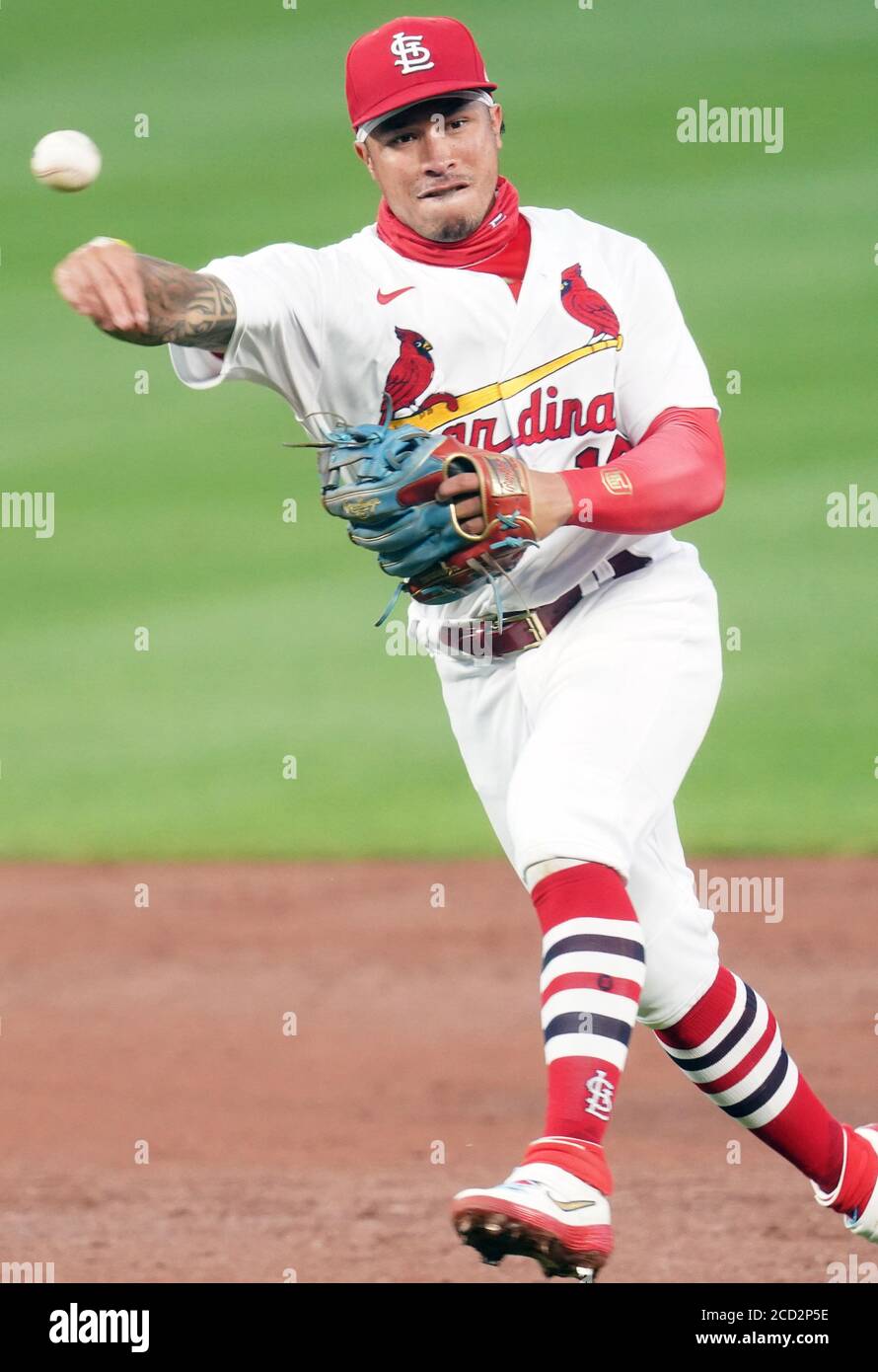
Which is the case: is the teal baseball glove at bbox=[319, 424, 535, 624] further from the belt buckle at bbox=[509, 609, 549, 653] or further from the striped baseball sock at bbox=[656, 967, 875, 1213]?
the striped baseball sock at bbox=[656, 967, 875, 1213]

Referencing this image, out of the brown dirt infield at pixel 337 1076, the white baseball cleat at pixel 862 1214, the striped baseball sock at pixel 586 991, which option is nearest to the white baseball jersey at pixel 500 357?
the striped baseball sock at pixel 586 991

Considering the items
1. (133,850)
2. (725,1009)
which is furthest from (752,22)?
(725,1009)

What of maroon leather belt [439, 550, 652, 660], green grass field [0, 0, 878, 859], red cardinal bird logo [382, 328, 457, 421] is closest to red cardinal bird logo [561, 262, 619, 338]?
red cardinal bird logo [382, 328, 457, 421]

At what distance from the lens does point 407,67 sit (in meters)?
3.06

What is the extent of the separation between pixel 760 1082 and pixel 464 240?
1570mm

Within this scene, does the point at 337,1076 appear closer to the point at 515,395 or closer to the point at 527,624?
the point at 527,624

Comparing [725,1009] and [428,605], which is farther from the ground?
[428,605]

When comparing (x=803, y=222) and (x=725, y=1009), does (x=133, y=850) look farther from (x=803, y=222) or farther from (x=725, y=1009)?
(x=803, y=222)

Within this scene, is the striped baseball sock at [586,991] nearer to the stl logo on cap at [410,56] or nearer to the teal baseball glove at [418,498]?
the teal baseball glove at [418,498]

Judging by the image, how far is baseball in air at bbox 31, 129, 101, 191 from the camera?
9.82 feet

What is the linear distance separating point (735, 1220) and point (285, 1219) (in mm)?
1101

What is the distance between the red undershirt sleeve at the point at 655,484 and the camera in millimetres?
2846

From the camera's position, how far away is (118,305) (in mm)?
2619

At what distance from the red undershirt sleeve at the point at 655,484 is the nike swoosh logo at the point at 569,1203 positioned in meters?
1.01
